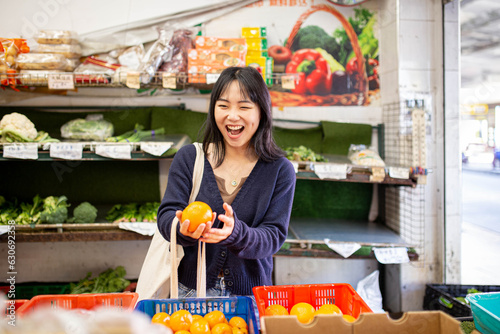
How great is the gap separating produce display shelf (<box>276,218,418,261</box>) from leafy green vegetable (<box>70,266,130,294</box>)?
138cm

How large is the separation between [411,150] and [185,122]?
1970mm

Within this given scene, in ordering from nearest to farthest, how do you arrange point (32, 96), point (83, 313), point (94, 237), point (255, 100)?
point (83, 313)
point (255, 100)
point (94, 237)
point (32, 96)

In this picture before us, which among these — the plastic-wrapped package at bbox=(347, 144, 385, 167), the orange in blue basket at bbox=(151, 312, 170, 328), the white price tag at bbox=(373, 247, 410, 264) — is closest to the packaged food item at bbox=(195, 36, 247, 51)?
the plastic-wrapped package at bbox=(347, 144, 385, 167)

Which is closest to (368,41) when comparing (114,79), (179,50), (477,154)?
(477,154)

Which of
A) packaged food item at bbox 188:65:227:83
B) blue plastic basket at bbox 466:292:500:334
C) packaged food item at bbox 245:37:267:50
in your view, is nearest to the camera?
blue plastic basket at bbox 466:292:500:334

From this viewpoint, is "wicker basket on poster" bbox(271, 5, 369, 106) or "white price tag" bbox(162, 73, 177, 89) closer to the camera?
"white price tag" bbox(162, 73, 177, 89)

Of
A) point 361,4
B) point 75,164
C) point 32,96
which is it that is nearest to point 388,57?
point 361,4

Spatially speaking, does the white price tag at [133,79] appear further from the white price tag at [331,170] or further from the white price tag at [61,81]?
the white price tag at [331,170]

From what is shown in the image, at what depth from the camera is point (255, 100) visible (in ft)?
5.23

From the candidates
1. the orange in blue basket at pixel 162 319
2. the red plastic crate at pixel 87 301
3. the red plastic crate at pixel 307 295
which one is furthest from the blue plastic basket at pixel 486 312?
the red plastic crate at pixel 87 301

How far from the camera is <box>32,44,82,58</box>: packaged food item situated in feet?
9.55

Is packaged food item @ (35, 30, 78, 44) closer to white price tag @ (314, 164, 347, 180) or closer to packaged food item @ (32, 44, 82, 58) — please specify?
packaged food item @ (32, 44, 82, 58)

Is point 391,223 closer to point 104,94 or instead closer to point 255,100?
point 255,100

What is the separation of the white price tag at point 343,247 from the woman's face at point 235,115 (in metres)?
1.52
